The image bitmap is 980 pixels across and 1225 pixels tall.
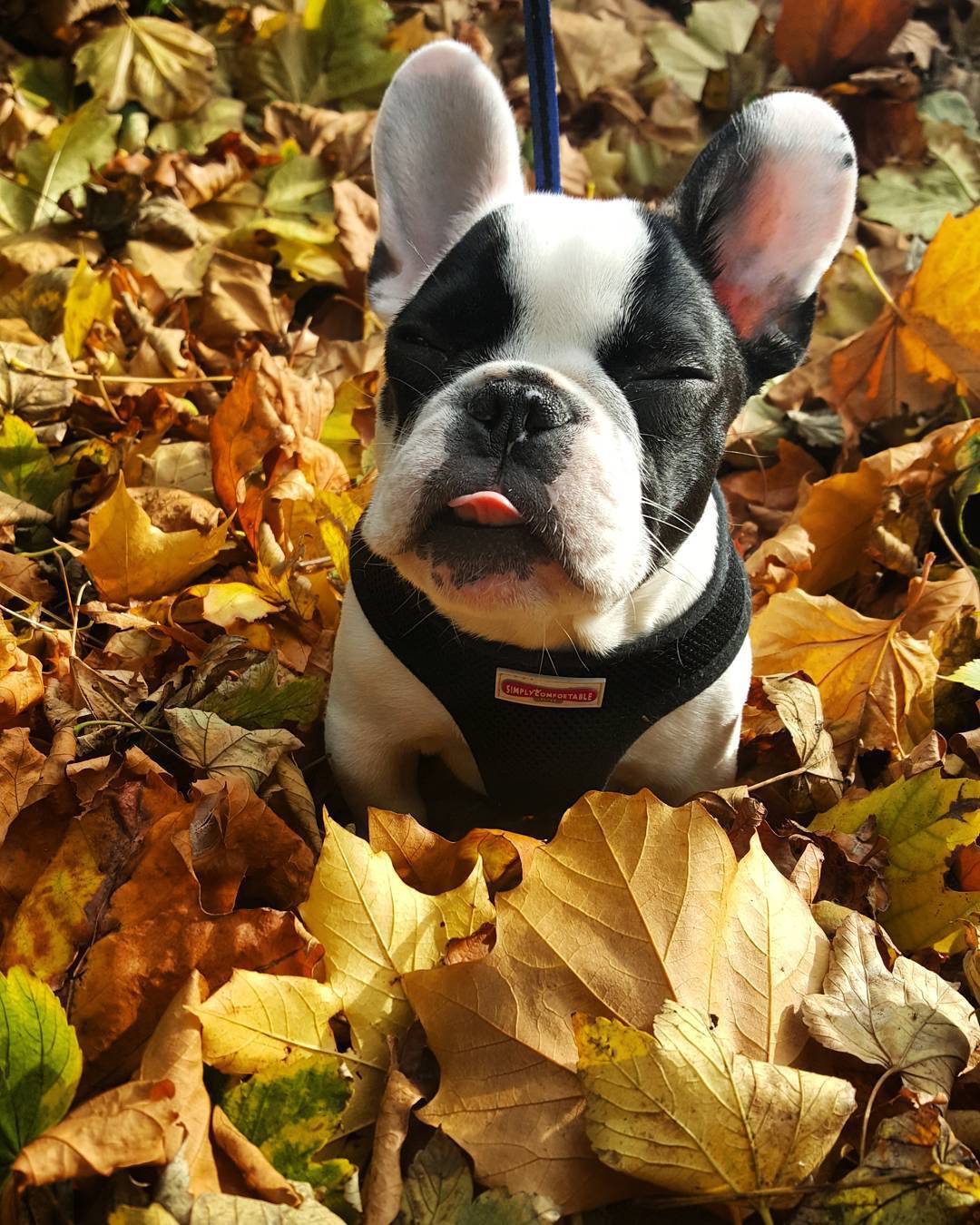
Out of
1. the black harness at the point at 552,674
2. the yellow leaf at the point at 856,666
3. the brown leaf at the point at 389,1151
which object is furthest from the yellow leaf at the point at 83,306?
the brown leaf at the point at 389,1151

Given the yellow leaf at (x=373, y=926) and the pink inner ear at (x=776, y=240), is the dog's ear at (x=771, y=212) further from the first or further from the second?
the yellow leaf at (x=373, y=926)

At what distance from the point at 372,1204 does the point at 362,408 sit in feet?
6.41

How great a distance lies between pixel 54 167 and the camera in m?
3.17

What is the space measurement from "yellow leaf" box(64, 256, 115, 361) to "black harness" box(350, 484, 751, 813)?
1334 millimetres

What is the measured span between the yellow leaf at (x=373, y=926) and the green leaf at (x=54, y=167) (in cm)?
237

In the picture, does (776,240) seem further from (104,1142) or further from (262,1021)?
(104,1142)

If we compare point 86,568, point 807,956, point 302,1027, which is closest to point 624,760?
point 807,956

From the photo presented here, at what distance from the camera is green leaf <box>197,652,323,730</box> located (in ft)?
6.23

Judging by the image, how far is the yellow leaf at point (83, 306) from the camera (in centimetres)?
282

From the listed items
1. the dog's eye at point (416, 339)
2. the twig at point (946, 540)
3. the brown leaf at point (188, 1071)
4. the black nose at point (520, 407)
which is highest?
the black nose at point (520, 407)

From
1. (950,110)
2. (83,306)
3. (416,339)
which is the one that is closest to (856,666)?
(416,339)

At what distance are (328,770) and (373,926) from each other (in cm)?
70

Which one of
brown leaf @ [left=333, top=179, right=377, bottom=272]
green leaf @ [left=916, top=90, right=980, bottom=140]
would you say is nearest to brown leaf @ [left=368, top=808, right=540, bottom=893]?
brown leaf @ [left=333, top=179, right=377, bottom=272]

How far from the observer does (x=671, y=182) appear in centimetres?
384
